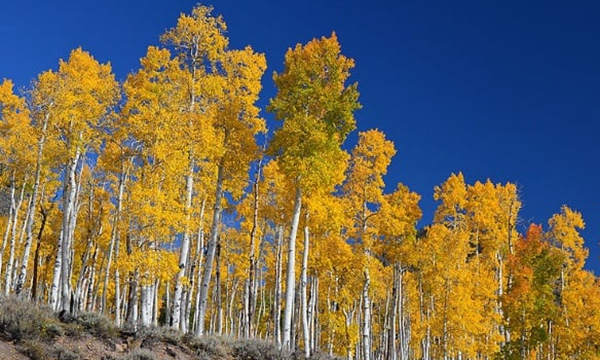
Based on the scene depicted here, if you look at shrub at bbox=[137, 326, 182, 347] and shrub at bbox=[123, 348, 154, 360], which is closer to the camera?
shrub at bbox=[123, 348, 154, 360]

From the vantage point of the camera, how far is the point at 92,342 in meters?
15.2

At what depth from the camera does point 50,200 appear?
3544 centimetres

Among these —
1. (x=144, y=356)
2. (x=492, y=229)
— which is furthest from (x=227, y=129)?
(x=492, y=229)

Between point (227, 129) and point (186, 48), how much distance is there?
3.47 m

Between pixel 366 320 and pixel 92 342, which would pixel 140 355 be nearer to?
pixel 92 342

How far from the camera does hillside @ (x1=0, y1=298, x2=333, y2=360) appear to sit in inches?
537

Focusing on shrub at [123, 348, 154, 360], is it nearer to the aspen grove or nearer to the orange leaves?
the aspen grove

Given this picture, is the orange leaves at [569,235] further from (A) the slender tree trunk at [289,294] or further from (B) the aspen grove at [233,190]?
(A) the slender tree trunk at [289,294]

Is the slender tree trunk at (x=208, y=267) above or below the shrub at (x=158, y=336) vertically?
above

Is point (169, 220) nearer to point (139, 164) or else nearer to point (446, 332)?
point (139, 164)

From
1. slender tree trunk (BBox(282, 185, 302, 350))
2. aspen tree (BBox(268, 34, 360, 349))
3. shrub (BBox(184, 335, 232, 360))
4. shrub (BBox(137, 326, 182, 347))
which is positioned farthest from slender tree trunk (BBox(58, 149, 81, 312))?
aspen tree (BBox(268, 34, 360, 349))

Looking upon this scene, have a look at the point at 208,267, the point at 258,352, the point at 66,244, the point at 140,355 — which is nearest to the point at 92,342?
the point at 140,355

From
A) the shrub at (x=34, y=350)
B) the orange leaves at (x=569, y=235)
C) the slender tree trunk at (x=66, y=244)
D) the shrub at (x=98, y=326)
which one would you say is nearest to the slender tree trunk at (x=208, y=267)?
the shrub at (x=98, y=326)

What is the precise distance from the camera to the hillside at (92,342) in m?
13.6
